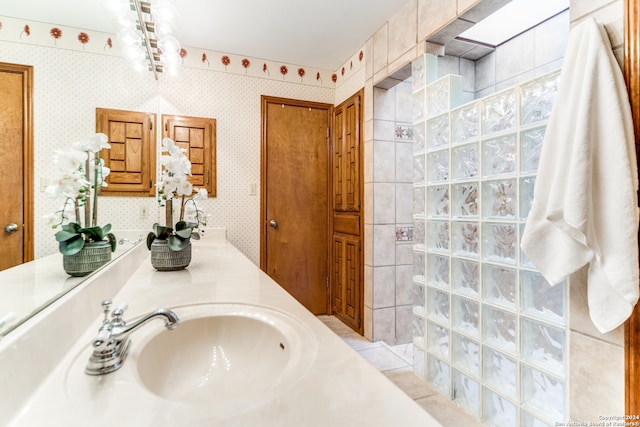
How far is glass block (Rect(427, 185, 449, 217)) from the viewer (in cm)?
176

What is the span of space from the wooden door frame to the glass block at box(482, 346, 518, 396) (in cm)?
43

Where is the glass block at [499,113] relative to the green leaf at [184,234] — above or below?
above

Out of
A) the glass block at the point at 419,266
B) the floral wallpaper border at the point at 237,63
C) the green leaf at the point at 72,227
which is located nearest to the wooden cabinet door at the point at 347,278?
the glass block at the point at 419,266

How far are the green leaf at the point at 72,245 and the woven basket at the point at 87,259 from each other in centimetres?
2

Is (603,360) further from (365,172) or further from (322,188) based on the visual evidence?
(322,188)

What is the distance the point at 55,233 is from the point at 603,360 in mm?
1765

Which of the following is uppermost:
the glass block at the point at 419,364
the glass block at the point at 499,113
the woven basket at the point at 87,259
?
the glass block at the point at 499,113

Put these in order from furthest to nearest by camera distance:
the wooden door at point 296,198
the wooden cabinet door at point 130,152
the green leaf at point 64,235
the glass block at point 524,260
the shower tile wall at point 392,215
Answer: the wooden door at point 296,198 < the shower tile wall at point 392,215 < the wooden cabinet door at point 130,152 < the glass block at point 524,260 < the green leaf at point 64,235

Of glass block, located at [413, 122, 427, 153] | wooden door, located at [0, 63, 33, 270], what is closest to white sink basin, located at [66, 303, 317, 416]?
wooden door, located at [0, 63, 33, 270]

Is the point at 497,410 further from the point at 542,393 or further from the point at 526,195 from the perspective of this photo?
the point at 526,195

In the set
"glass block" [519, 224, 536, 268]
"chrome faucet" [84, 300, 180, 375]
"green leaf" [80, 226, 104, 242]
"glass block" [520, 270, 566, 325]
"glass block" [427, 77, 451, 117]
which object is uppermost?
"glass block" [427, 77, 451, 117]

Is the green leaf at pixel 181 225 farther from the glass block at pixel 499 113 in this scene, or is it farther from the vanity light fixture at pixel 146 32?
the glass block at pixel 499 113

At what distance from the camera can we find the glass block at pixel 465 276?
1571mm

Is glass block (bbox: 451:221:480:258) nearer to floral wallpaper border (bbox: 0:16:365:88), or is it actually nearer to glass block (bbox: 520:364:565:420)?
glass block (bbox: 520:364:565:420)
